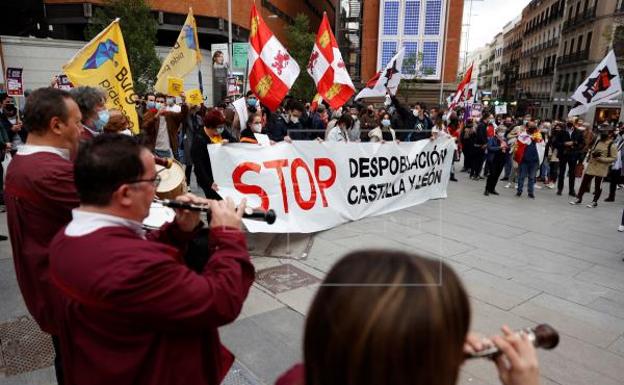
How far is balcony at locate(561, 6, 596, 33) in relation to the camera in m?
43.5

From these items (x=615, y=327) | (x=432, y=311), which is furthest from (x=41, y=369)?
(x=615, y=327)

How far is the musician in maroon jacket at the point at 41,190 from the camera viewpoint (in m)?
1.90

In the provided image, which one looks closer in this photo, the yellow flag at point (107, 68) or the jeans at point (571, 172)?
the yellow flag at point (107, 68)

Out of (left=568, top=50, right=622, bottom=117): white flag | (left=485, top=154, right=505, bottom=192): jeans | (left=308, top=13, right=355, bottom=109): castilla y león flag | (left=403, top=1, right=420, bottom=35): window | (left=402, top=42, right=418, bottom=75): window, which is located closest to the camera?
(left=308, top=13, right=355, bottom=109): castilla y león flag

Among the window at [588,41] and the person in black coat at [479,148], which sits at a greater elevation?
the window at [588,41]

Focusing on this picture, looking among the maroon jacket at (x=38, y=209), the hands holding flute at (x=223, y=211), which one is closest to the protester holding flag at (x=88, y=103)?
the maroon jacket at (x=38, y=209)

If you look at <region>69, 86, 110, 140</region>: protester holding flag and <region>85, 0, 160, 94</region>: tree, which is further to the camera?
<region>85, 0, 160, 94</region>: tree

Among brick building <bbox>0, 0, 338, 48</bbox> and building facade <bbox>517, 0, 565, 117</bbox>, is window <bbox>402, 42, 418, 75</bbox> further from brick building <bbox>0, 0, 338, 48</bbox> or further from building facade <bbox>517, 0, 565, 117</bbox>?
building facade <bbox>517, 0, 565, 117</bbox>

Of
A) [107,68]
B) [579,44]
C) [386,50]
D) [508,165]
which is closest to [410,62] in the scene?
[386,50]

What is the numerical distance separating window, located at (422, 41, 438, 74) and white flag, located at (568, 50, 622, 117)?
35.7 m

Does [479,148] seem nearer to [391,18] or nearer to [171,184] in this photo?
[171,184]

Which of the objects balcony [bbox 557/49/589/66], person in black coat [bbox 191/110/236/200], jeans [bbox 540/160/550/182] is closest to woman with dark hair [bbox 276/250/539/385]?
person in black coat [bbox 191/110/236/200]

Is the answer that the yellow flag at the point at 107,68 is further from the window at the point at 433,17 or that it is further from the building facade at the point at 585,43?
the building facade at the point at 585,43

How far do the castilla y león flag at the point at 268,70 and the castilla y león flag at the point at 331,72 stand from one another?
148cm
